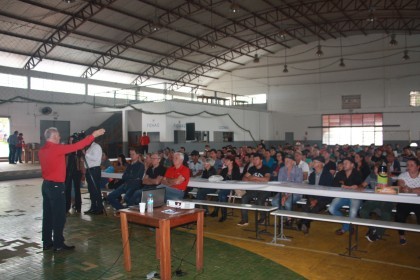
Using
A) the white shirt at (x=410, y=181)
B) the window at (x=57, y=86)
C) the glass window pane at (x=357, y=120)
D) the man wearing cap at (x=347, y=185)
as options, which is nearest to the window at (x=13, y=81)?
the window at (x=57, y=86)

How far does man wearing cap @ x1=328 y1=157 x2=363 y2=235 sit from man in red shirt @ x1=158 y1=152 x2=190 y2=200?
2364 mm

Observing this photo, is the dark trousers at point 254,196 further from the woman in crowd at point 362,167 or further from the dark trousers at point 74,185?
the dark trousers at point 74,185

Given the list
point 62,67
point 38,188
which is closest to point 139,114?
point 62,67

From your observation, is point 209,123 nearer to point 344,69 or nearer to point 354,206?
point 344,69

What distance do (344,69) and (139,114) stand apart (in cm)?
1392

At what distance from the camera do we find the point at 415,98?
2158 cm

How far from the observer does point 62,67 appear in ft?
67.2

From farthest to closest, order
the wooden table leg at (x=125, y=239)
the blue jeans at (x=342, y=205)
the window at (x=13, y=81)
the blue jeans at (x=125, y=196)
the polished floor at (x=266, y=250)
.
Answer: the window at (x=13, y=81)
the blue jeans at (x=125, y=196)
the blue jeans at (x=342, y=205)
the polished floor at (x=266, y=250)
the wooden table leg at (x=125, y=239)

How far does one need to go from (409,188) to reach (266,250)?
224 centimetres

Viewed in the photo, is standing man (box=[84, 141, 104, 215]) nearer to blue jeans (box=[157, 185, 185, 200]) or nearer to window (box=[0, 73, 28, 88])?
blue jeans (box=[157, 185, 185, 200])

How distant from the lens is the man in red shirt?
5.73m

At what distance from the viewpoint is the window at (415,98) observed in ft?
70.5

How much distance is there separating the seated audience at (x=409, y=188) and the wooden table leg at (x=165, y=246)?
137 inches

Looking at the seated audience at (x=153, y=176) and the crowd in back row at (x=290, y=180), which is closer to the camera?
the crowd in back row at (x=290, y=180)
